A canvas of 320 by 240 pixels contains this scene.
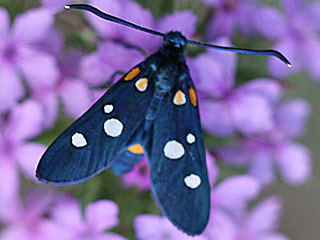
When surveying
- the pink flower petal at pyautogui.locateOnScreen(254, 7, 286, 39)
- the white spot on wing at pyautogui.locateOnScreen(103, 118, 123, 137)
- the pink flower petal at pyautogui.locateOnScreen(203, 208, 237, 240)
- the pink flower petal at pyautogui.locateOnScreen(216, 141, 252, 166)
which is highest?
the pink flower petal at pyautogui.locateOnScreen(254, 7, 286, 39)

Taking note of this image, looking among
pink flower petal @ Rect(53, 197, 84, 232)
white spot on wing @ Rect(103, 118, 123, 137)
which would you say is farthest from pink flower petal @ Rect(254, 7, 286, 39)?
pink flower petal @ Rect(53, 197, 84, 232)

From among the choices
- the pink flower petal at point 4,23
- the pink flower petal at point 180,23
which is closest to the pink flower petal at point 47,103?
the pink flower petal at point 4,23

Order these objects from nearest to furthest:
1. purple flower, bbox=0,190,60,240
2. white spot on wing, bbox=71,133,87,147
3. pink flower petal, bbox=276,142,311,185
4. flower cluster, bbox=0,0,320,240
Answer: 1. white spot on wing, bbox=71,133,87,147
2. flower cluster, bbox=0,0,320,240
3. purple flower, bbox=0,190,60,240
4. pink flower petal, bbox=276,142,311,185

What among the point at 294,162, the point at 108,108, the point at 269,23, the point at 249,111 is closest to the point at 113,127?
the point at 108,108

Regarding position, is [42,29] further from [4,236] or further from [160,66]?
[4,236]

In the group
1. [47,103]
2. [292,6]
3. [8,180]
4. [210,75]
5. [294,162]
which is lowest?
[8,180]

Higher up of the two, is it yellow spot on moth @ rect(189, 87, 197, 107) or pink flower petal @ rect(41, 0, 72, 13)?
pink flower petal @ rect(41, 0, 72, 13)

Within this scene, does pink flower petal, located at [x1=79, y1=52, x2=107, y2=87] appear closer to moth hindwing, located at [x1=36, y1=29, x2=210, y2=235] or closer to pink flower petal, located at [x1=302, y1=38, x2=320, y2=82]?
moth hindwing, located at [x1=36, y1=29, x2=210, y2=235]

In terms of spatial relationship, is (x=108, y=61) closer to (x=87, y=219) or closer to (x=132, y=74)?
(x=132, y=74)
